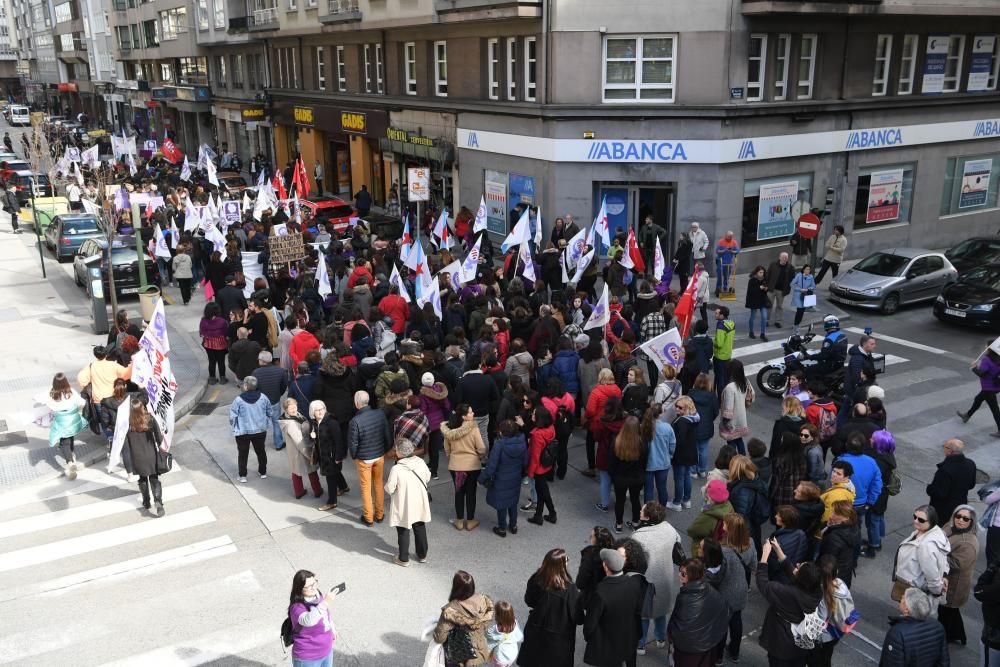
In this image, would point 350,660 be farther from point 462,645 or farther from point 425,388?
point 425,388

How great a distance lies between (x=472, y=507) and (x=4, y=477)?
282 inches

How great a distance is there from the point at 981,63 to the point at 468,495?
25332mm

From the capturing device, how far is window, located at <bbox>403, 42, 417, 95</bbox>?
30.0m

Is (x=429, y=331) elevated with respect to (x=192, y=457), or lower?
elevated

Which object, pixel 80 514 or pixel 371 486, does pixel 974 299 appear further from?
pixel 80 514

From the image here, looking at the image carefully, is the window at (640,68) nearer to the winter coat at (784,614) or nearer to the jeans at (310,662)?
the winter coat at (784,614)

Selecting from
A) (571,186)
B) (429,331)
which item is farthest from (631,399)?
(571,186)

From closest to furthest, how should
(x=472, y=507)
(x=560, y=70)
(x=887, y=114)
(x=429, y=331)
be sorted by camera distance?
(x=472, y=507) < (x=429, y=331) < (x=560, y=70) < (x=887, y=114)

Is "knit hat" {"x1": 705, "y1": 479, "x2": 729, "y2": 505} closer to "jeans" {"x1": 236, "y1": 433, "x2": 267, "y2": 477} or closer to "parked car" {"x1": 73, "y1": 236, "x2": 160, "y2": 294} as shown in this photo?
"jeans" {"x1": 236, "y1": 433, "x2": 267, "y2": 477}

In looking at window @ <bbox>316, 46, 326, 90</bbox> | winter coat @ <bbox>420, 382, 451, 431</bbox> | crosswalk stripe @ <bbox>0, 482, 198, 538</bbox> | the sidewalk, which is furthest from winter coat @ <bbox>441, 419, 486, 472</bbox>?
window @ <bbox>316, 46, 326, 90</bbox>

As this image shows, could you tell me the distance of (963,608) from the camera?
896 cm

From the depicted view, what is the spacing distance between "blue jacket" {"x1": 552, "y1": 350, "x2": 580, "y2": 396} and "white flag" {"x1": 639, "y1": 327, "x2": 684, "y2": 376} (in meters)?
1.13

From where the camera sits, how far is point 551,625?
692cm

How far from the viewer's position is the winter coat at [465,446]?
998cm
